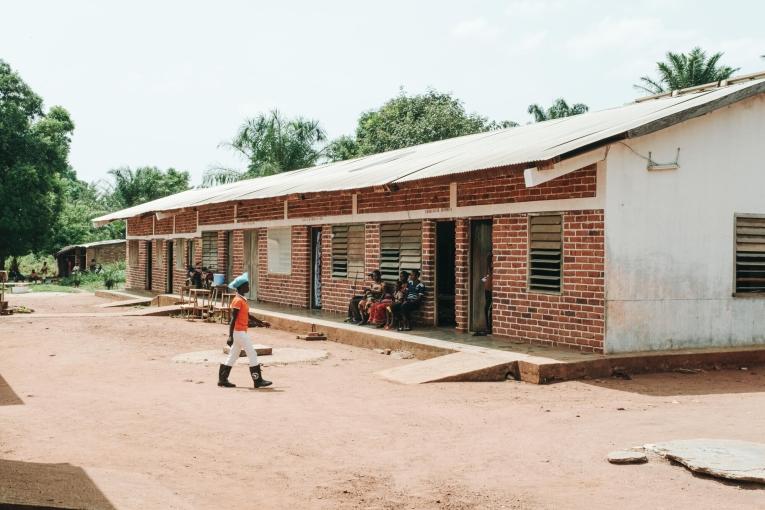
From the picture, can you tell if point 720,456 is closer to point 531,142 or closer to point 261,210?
point 531,142

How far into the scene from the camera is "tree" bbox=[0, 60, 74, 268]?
37625 mm

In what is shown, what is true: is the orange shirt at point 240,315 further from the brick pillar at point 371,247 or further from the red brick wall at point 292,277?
the red brick wall at point 292,277

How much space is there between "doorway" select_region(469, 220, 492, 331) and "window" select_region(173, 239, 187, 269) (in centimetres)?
1505

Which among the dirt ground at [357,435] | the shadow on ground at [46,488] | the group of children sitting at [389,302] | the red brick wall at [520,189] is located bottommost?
the dirt ground at [357,435]

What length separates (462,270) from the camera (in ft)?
44.4

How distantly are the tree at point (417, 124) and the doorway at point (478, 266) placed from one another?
2502 cm

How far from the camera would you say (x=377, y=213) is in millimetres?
16078

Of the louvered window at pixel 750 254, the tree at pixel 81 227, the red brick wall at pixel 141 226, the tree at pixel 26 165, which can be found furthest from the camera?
the tree at pixel 81 227

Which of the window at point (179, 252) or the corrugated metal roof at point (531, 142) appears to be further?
the window at point (179, 252)

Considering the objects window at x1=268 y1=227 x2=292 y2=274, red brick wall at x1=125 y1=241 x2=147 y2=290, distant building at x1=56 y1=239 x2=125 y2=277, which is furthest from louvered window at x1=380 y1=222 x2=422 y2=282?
distant building at x1=56 y1=239 x2=125 y2=277

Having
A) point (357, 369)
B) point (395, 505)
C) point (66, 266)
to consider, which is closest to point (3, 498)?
point (395, 505)

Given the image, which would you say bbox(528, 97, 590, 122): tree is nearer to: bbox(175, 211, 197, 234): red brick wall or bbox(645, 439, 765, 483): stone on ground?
bbox(175, 211, 197, 234): red brick wall

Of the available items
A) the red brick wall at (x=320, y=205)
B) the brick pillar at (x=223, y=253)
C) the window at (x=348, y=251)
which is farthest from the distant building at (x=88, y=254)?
the window at (x=348, y=251)

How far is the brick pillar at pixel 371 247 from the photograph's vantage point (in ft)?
52.7
